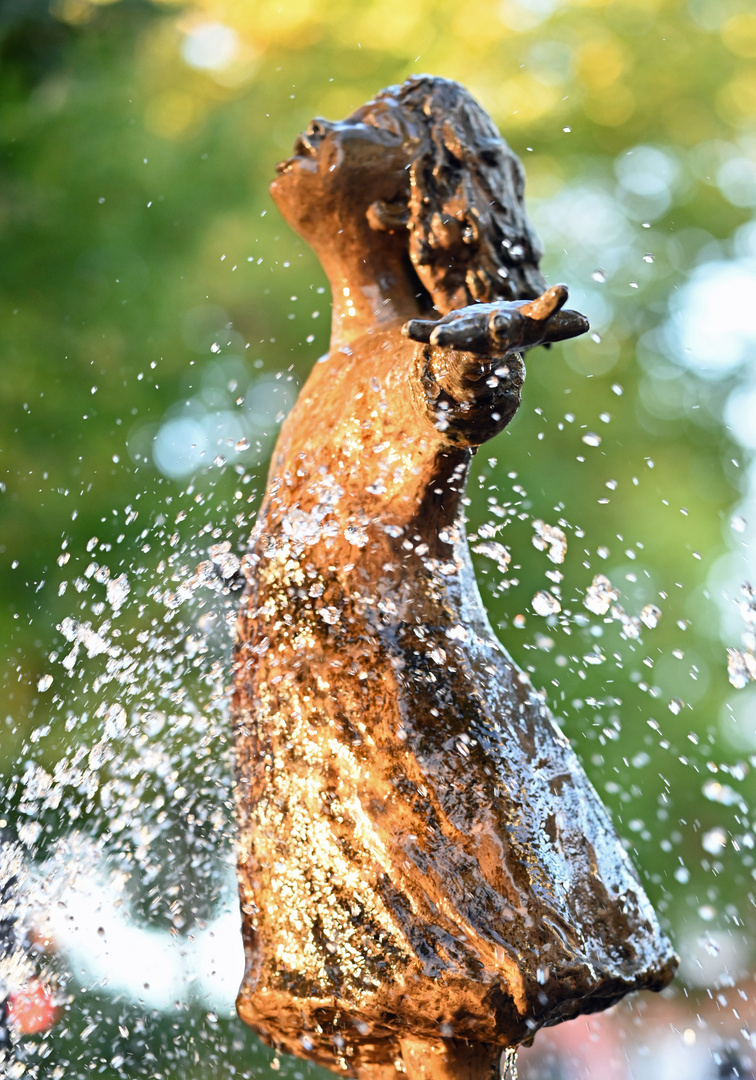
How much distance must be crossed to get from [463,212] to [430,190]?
110 millimetres

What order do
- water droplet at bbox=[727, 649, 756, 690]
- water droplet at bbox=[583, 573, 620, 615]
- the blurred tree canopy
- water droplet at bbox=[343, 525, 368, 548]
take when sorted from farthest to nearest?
the blurred tree canopy → water droplet at bbox=[727, 649, 756, 690] → water droplet at bbox=[583, 573, 620, 615] → water droplet at bbox=[343, 525, 368, 548]

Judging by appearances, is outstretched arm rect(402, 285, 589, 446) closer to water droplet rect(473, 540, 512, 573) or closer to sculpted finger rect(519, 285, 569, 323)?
sculpted finger rect(519, 285, 569, 323)

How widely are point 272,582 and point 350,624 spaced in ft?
0.85

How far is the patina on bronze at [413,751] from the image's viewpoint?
205 centimetres

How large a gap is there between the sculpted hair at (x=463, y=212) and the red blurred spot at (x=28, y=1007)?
8.54 ft

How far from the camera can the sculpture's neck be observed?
2822 millimetres

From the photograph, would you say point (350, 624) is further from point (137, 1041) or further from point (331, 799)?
point (137, 1041)

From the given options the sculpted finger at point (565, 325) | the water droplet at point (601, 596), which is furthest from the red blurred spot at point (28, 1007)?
the sculpted finger at point (565, 325)

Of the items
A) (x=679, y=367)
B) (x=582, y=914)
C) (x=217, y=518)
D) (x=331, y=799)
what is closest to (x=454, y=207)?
(x=331, y=799)

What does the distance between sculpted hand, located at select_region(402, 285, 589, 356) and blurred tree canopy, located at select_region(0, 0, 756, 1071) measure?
528 centimetres

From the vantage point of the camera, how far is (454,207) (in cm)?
271

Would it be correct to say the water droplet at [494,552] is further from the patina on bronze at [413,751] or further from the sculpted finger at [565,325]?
the sculpted finger at [565,325]

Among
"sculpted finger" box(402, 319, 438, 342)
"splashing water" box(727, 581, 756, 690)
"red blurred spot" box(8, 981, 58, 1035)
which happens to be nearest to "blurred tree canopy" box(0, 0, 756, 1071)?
"red blurred spot" box(8, 981, 58, 1035)

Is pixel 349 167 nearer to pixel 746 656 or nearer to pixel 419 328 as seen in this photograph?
pixel 419 328
